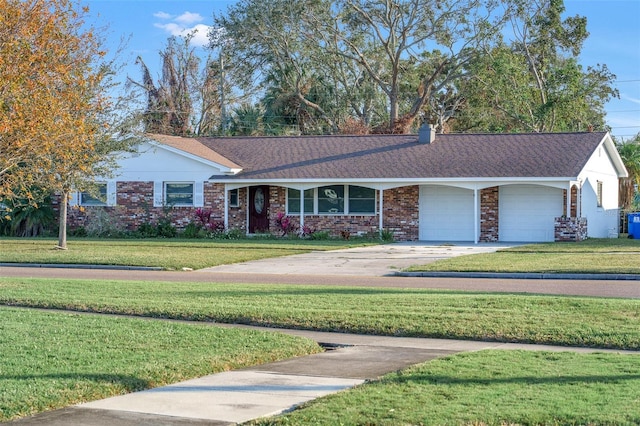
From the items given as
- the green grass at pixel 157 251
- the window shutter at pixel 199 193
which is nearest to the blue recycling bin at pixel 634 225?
the green grass at pixel 157 251

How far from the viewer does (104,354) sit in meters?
10.6

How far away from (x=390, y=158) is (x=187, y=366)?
2865 centimetres

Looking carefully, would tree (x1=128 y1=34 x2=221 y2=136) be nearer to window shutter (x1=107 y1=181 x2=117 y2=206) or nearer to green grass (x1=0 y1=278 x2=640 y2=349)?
window shutter (x1=107 y1=181 x2=117 y2=206)

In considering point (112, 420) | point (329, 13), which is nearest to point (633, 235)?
point (329, 13)

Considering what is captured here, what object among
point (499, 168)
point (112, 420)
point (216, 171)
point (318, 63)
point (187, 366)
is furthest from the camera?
point (318, 63)

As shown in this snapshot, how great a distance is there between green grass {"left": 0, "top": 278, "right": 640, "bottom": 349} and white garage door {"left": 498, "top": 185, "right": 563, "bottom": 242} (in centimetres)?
1891

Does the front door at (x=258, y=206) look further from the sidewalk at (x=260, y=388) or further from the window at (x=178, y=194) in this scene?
the sidewalk at (x=260, y=388)

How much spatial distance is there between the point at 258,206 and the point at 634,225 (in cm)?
1548

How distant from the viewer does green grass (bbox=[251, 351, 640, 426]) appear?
757 centimetres

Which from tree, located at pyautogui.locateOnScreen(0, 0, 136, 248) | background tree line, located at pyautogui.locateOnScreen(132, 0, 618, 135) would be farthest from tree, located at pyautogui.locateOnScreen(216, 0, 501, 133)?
tree, located at pyautogui.locateOnScreen(0, 0, 136, 248)

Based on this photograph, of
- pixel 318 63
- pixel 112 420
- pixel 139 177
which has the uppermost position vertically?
pixel 318 63

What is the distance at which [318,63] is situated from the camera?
62.3 m

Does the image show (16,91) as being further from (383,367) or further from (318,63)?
(318,63)

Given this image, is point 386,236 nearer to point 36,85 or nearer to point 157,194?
point 157,194
